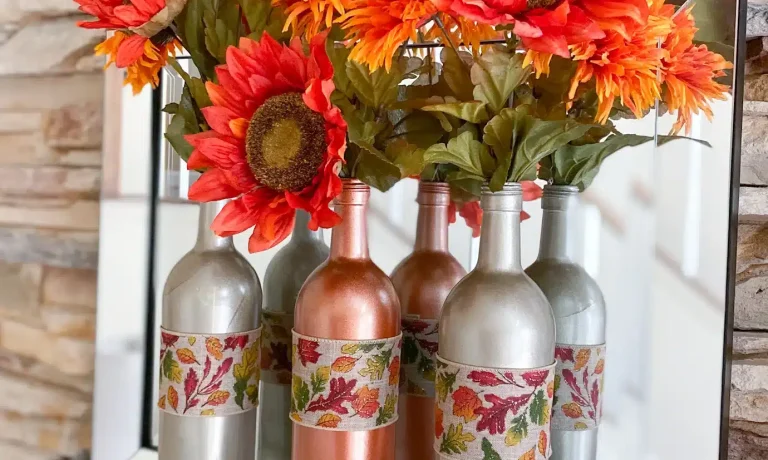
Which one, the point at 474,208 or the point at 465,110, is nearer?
the point at 465,110

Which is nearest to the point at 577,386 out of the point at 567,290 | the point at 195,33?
the point at 567,290

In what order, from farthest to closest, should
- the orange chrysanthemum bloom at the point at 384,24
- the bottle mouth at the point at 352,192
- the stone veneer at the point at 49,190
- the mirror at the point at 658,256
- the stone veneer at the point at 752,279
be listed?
1. the stone veneer at the point at 49,190
2. the stone veneer at the point at 752,279
3. the mirror at the point at 658,256
4. the bottle mouth at the point at 352,192
5. the orange chrysanthemum bloom at the point at 384,24

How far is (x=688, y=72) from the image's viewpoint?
50 cm

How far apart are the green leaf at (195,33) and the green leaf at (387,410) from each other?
0.90 ft

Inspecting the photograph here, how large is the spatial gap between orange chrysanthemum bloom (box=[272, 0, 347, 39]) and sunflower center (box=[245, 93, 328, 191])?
45 millimetres

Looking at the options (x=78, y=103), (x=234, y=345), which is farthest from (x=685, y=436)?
(x=78, y=103)

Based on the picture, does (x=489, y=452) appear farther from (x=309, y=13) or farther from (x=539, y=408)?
(x=309, y=13)

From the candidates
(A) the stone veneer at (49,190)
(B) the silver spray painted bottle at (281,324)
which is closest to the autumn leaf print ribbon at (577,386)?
(B) the silver spray painted bottle at (281,324)

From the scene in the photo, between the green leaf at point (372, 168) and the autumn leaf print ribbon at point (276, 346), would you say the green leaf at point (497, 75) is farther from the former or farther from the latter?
the autumn leaf print ribbon at point (276, 346)

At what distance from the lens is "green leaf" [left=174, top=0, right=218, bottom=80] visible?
18.9 inches

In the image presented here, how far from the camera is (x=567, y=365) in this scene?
20.3 inches

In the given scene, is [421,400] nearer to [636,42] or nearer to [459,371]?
[459,371]

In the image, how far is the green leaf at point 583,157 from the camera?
474 millimetres

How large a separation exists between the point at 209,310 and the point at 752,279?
1.85 feet
